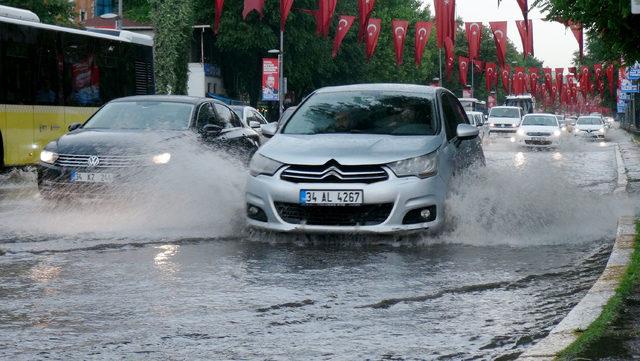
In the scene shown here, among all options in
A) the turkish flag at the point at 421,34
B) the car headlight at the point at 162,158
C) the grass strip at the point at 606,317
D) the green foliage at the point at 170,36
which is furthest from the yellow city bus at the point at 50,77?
the green foliage at the point at 170,36

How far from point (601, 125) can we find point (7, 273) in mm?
55134

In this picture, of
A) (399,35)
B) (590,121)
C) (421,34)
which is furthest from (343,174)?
(590,121)

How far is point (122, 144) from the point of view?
43.8 feet

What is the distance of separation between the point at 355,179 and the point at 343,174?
116 mm

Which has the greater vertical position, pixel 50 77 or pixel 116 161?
pixel 50 77

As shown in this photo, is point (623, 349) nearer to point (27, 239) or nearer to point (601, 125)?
point (27, 239)

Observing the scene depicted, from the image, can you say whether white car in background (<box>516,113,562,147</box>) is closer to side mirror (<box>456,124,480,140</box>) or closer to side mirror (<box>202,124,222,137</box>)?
side mirror (<box>202,124,222,137</box>)

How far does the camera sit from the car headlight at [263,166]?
33.4ft

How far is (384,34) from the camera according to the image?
88.0 metres

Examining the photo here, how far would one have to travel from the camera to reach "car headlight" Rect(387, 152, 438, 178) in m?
9.92

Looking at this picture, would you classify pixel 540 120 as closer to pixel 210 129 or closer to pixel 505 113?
pixel 505 113

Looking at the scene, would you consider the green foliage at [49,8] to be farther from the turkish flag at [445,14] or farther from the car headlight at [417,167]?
Result: the car headlight at [417,167]

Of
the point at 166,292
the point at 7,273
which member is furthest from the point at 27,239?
the point at 166,292

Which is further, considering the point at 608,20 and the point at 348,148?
the point at 608,20
